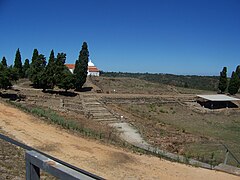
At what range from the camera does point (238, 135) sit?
25062 millimetres

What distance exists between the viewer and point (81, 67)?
38.4 metres

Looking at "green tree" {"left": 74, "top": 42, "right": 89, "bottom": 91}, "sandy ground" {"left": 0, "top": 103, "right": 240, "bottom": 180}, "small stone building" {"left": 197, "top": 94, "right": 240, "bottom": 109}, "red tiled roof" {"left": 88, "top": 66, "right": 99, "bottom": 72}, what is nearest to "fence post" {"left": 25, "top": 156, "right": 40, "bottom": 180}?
"sandy ground" {"left": 0, "top": 103, "right": 240, "bottom": 180}

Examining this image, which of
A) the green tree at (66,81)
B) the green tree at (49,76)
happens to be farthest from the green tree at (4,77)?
the green tree at (66,81)

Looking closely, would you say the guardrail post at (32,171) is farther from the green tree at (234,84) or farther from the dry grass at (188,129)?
the green tree at (234,84)

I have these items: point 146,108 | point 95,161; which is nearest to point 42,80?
point 146,108

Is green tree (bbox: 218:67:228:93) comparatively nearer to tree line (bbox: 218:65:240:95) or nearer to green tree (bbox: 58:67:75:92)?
tree line (bbox: 218:65:240:95)

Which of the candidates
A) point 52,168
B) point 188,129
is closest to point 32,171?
point 52,168

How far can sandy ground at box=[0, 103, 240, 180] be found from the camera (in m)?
10.1

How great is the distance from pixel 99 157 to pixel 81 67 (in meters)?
28.2

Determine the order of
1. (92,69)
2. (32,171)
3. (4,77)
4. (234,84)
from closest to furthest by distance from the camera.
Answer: (32,171)
(4,77)
(234,84)
(92,69)

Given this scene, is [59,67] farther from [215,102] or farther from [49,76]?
[215,102]

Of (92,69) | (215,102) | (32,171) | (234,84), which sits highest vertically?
(92,69)

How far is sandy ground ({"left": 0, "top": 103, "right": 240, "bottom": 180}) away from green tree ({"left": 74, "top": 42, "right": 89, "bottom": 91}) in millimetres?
23948

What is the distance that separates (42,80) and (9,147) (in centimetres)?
2850
